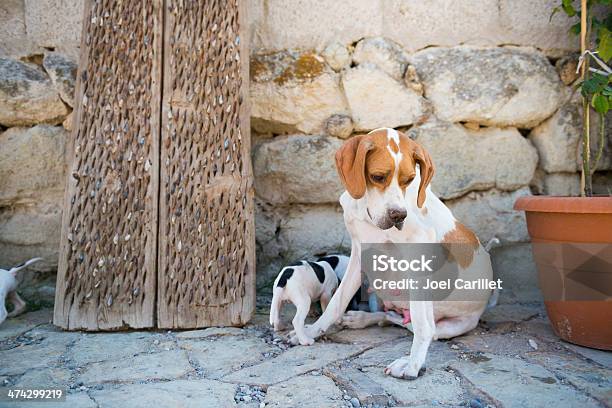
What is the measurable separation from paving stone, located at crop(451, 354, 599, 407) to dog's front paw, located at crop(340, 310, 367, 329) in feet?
2.16

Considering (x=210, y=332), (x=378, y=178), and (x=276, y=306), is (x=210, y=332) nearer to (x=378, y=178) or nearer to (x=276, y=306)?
(x=276, y=306)

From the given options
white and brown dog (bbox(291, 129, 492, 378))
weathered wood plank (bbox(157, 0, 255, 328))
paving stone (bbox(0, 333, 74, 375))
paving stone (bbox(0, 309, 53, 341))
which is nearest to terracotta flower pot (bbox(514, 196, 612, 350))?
white and brown dog (bbox(291, 129, 492, 378))

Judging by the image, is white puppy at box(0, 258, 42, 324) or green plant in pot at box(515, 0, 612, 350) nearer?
green plant in pot at box(515, 0, 612, 350)

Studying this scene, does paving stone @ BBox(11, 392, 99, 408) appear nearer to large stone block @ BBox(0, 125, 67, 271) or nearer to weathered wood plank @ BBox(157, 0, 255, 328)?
weathered wood plank @ BBox(157, 0, 255, 328)

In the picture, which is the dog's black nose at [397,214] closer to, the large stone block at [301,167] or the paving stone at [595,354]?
the paving stone at [595,354]

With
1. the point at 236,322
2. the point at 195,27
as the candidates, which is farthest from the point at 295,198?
the point at 195,27

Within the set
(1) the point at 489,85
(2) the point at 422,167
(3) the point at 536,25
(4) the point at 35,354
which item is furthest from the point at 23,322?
(3) the point at 536,25

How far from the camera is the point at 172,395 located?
206cm

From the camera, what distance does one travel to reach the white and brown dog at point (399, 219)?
7.49ft

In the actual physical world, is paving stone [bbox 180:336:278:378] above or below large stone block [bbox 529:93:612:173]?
below

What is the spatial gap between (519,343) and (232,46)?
2334 millimetres

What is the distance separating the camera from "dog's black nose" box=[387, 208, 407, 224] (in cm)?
225

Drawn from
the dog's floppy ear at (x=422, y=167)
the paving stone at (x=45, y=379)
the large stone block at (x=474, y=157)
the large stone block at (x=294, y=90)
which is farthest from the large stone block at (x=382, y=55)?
the paving stone at (x=45, y=379)

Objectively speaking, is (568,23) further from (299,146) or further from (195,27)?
(195,27)
